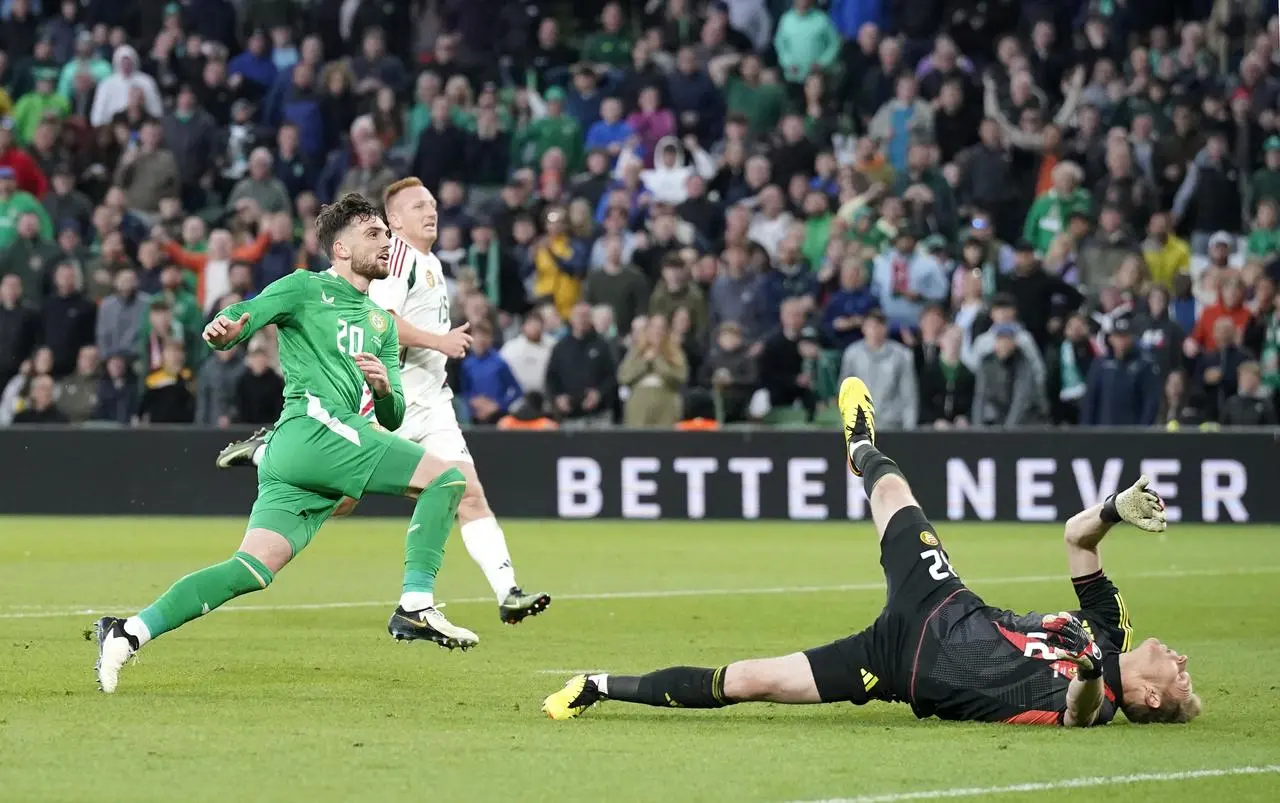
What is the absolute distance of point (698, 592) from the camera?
45.2 ft

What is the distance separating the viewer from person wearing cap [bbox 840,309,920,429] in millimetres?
20359

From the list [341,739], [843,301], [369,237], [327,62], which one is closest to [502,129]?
[327,62]

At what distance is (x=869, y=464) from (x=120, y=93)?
18188mm

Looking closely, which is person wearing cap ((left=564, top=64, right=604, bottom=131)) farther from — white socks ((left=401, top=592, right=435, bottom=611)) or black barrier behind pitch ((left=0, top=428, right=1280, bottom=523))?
white socks ((left=401, top=592, right=435, bottom=611))

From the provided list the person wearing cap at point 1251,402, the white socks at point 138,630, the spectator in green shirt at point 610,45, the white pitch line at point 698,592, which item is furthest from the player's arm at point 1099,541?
the spectator in green shirt at point 610,45

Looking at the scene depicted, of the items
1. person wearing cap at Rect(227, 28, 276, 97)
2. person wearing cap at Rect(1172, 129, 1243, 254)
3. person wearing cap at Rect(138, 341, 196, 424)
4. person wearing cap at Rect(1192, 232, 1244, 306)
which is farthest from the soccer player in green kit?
person wearing cap at Rect(227, 28, 276, 97)

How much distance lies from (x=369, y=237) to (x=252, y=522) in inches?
54.1


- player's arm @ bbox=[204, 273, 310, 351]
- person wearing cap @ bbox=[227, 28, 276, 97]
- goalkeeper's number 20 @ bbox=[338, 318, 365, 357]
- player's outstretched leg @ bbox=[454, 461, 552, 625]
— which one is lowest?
player's outstretched leg @ bbox=[454, 461, 552, 625]

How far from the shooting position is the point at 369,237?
925cm

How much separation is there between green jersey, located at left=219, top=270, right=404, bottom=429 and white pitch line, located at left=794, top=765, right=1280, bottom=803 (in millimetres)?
3544

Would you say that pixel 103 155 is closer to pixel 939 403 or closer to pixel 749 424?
pixel 749 424

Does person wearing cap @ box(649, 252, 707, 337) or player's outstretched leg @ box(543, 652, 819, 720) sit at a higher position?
person wearing cap @ box(649, 252, 707, 337)

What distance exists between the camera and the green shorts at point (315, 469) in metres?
8.80

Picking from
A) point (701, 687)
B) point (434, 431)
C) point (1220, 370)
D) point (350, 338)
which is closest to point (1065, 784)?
point (701, 687)
